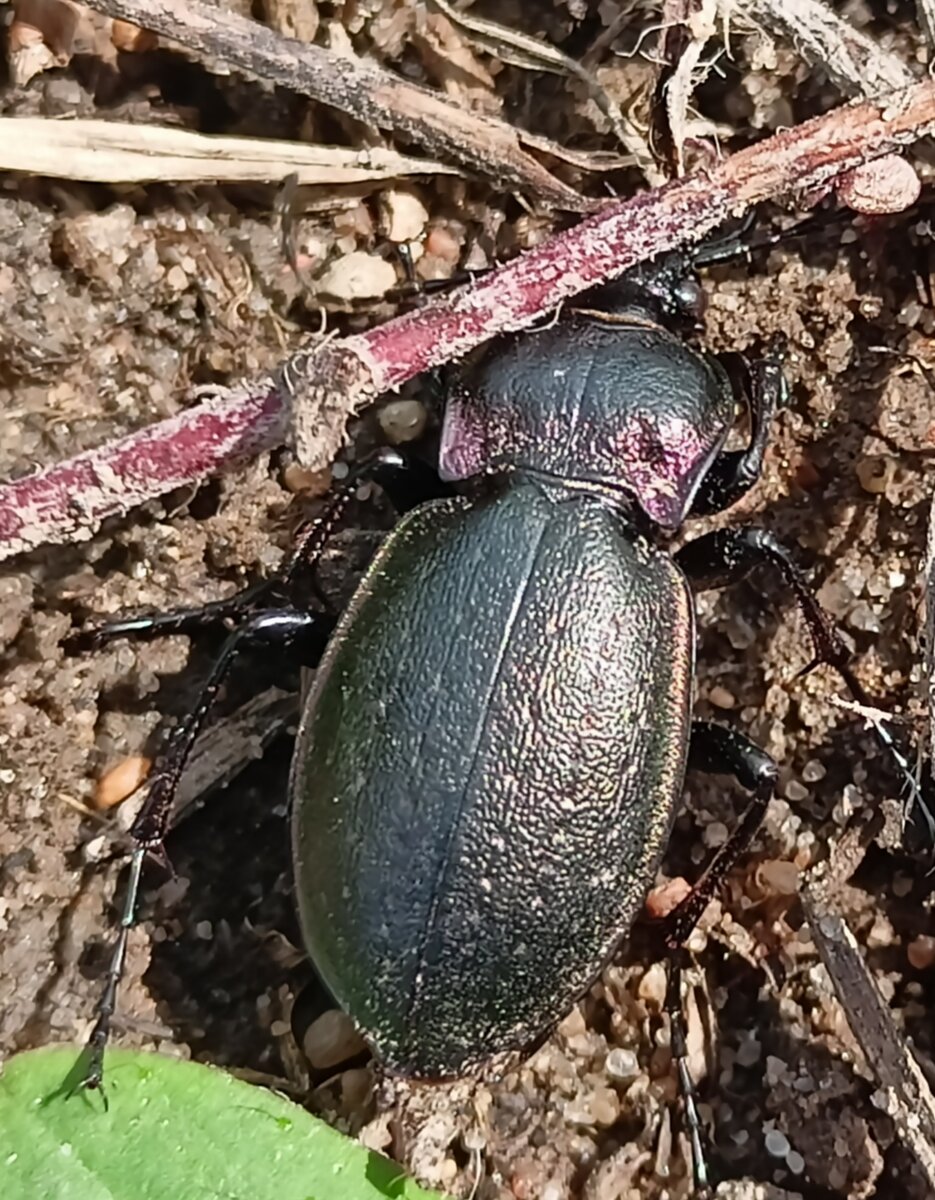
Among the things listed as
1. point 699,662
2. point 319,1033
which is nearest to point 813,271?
point 699,662

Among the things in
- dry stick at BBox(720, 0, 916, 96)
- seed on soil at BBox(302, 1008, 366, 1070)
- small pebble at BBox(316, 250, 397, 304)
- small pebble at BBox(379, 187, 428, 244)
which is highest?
dry stick at BBox(720, 0, 916, 96)

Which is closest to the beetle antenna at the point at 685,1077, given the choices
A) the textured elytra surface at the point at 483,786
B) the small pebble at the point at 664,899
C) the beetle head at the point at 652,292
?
the small pebble at the point at 664,899

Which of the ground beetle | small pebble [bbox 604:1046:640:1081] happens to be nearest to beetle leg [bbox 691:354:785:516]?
the ground beetle

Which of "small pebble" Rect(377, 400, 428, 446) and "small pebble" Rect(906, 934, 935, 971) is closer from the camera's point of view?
"small pebble" Rect(906, 934, 935, 971)

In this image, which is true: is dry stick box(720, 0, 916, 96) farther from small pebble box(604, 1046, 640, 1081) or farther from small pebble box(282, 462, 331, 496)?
small pebble box(604, 1046, 640, 1081)

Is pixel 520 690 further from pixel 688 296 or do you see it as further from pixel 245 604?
pixel 688 296
